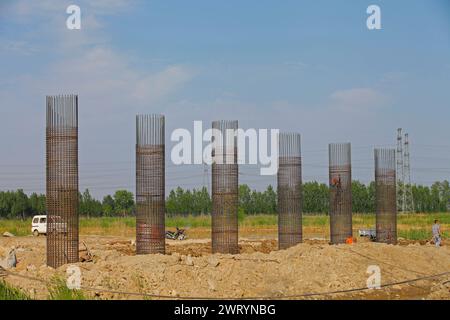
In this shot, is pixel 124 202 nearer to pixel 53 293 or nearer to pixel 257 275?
pixel 257 275

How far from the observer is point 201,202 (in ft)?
163

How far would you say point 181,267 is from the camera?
38.3 ft

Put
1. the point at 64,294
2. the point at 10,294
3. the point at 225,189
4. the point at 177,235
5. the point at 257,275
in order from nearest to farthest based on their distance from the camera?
the point at 64,294
the point at 10,294
the point at 257,275
the point at 225,189
the point at 177,235

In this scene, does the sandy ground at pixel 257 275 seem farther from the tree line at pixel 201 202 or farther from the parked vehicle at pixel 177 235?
the tree line at pixel 201 202

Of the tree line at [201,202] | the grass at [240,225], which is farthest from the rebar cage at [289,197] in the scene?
the tree line at [201,202]

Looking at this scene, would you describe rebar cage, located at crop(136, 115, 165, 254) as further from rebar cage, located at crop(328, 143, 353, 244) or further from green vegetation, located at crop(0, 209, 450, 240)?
green vegetation, located at crop(0, 209, 450, 240)

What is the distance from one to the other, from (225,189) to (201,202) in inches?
1390

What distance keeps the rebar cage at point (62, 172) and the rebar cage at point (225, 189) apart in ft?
10.3

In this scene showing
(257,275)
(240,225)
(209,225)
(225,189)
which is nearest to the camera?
(257,275)

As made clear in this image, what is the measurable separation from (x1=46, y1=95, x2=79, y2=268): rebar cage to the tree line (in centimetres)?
3438

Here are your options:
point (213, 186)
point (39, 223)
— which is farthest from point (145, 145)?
point (39, 223)

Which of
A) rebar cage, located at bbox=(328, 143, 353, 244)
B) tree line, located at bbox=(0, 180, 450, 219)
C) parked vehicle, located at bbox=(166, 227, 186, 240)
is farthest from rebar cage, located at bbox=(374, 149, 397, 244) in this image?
tree line, located at bbox=(0, 180, 450, 219)

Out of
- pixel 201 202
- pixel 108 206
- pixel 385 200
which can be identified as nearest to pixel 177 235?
pixel 385 200

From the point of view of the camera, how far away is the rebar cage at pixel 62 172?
12469 mm
